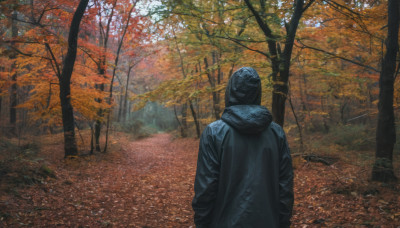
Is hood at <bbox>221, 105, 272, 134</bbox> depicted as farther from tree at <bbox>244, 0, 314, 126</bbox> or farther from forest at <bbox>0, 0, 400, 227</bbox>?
tree at <bbox>244, 0, 314, 126</bbox>

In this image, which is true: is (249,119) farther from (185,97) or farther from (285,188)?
(185,97)

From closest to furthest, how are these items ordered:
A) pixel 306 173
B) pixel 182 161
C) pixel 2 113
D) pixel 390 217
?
pixel 390 217 < pixel 306 173 < pixel 182 161 < pixel 2 113

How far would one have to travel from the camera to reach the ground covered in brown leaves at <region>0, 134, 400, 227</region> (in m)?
4.23

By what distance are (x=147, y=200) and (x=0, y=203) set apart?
10.3ft

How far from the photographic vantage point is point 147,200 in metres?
6.23

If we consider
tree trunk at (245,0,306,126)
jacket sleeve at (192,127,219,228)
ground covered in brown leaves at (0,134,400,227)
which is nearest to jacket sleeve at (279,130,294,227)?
jacket sleeve at (192,127,219,228)

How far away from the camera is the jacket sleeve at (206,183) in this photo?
190cm

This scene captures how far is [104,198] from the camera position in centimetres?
589

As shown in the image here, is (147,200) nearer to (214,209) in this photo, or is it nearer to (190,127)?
(214,209)

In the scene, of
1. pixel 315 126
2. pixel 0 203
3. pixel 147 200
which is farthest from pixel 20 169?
pixel 315 126

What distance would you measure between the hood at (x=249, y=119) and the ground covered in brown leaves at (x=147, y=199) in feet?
11.5

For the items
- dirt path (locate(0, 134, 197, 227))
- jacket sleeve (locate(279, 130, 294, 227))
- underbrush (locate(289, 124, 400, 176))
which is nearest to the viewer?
jacket sleeve (locate(279, 130, 294, 227))

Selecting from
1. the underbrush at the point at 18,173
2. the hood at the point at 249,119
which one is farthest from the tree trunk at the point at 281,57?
the underbrush at the point at 18,173

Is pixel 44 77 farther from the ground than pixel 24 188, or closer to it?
farther from the ground
